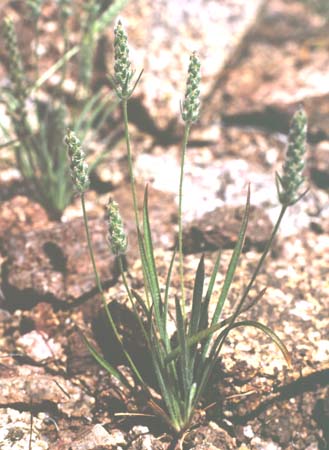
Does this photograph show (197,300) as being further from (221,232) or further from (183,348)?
(221,232)

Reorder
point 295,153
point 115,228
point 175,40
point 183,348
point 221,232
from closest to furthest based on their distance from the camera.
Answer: point 295,153 < point 115,228 < point 183,348 < point 221,232 < point 175,40

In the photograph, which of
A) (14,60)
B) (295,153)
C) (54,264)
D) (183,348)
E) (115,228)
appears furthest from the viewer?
(54,264)

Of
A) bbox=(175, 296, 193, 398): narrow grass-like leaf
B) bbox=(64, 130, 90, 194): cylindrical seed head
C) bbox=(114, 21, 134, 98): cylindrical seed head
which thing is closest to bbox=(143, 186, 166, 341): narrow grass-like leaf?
bbox=(175, 296, 193, 398): narrow grass-like leaf

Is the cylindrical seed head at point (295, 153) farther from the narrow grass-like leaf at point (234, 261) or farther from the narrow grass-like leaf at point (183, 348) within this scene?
the narrow grass-like leaf at point (183, 348)

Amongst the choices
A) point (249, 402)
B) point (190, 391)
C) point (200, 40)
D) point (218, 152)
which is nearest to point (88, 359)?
point (190, 391)

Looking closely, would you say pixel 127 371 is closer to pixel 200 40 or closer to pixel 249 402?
pixel 249 402

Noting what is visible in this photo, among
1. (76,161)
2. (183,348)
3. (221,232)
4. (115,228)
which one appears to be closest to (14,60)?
(76,161)
